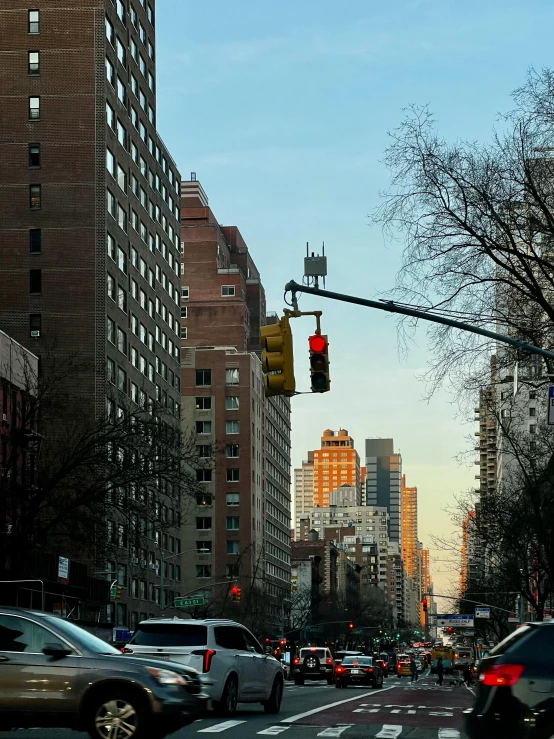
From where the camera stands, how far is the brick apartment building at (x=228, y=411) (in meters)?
133

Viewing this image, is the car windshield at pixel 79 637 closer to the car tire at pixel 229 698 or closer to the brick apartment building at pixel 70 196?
the car tire at pixel 229 698

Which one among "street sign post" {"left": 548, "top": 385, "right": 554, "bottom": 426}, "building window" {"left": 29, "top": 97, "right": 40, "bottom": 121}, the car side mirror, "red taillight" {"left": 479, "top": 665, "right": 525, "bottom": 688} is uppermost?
"building window" {"left": 29, "top": 97, "right": 40, "bottom": 121}

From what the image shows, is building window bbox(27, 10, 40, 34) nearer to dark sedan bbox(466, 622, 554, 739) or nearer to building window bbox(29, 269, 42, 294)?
building window bbox(29, 269, 42, 294)

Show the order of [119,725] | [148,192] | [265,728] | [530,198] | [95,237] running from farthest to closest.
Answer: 1. [148,192]
2. [95,237]
3. [530,198]
4. [265,728]
5. [119,725]

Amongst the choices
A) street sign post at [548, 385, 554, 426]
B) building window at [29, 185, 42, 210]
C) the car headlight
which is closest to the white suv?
the car headlight

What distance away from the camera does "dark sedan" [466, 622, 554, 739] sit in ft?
38.1

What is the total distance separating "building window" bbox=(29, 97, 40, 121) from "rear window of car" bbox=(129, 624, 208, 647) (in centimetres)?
6333

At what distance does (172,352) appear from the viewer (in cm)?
10350

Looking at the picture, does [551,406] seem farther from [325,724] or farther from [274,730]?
[274,730]

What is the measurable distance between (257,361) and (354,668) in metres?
89.9

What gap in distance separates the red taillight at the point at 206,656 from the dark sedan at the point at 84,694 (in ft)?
23.2

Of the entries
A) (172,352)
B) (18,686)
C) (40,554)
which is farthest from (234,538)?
(18,686)

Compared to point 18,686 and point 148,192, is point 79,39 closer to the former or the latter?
point 148,192

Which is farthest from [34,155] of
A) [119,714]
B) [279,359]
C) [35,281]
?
[119,714]
